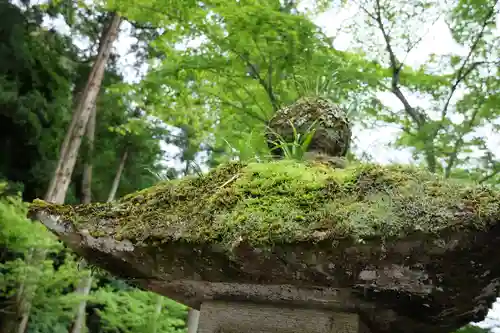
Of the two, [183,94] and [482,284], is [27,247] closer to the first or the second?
[183,94]

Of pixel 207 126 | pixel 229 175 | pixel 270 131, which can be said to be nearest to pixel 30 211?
pixel 229 175

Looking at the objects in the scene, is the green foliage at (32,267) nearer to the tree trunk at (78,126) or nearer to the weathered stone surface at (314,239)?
the tree trunk at (78,126)

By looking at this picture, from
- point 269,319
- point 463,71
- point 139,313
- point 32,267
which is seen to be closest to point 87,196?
point 139,313

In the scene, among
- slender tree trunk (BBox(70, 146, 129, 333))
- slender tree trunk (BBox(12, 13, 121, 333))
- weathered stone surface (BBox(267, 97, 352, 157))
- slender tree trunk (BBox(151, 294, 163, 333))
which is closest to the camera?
weathered stone surface (BBox(267, 97, 352, 157))

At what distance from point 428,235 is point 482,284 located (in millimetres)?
322

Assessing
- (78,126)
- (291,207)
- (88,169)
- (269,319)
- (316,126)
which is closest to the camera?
(291,207)

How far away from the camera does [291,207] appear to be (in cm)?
142

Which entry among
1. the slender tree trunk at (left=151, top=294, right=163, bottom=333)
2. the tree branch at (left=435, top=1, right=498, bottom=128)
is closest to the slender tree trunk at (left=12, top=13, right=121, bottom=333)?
the slender tree trunk at (left=151, top=294, right=163, bottom=333)

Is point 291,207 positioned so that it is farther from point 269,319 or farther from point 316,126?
point 316,126

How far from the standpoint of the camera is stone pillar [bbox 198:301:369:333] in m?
1.56

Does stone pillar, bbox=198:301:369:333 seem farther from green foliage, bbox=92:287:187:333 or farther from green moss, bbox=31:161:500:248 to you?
green foliage, bbox=92:287:187:333

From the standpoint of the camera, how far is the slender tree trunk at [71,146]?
310 inches

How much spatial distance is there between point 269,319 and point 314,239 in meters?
0.48

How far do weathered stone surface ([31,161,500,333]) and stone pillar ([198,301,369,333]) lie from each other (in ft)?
0.10
